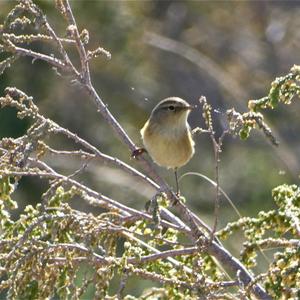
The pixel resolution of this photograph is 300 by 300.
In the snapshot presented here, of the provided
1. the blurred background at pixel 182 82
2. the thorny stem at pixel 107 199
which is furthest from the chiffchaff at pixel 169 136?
the blurred background at pixel 182 82

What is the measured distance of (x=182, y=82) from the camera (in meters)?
12.8

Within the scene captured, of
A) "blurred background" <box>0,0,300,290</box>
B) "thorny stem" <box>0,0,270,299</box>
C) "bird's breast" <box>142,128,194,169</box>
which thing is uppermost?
"blurred background" <box>0,0,300,290</box>

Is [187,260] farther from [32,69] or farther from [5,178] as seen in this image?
[32,69]

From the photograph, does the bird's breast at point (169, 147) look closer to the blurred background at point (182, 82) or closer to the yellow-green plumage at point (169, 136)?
the yellow-green plumage at point (169, 136)

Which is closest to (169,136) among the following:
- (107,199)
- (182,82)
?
(107,199)

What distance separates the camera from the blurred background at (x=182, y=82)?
970 cm

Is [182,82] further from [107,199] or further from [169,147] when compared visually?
[107,199]

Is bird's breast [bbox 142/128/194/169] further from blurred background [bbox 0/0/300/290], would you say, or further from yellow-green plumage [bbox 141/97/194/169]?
blurred background [bbox 0/0/300/290]

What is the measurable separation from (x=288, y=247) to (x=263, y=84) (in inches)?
371

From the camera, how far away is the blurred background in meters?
9.70

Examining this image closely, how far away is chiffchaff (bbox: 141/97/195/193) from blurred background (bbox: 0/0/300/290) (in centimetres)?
312

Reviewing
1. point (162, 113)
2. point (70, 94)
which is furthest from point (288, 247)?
point (70, 94)

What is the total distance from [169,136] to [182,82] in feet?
26.6

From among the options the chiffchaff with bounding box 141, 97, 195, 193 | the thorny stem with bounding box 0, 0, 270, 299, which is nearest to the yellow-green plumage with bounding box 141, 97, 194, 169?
the chiffchaff with bounding box 141, 97, 195, 193
